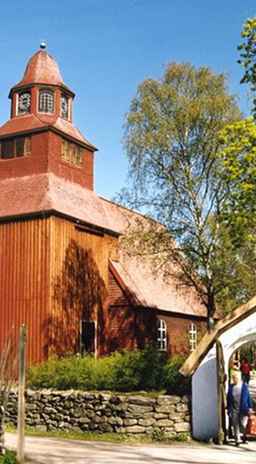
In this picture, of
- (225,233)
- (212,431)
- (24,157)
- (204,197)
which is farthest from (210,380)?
(24,157)

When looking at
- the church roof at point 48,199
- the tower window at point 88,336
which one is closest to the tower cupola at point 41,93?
the church roof at point 48,199

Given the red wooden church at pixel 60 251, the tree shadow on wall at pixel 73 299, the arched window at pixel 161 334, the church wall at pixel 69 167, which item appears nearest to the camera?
the tree shadow on wall at pixel 73 299

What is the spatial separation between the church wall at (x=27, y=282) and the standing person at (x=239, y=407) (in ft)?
38.9

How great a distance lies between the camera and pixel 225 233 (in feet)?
90.4

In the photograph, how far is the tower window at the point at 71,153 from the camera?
31.0m

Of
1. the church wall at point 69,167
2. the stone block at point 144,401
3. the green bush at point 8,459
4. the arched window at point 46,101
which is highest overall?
the arched window at point 46,101

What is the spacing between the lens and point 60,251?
1083 inches

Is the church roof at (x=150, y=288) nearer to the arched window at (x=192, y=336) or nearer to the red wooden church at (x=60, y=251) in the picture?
the red wooden church at (x=60, y=251)

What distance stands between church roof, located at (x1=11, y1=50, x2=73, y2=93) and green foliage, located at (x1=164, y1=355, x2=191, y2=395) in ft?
60.1

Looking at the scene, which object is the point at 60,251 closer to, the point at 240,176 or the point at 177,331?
the point at 240,176

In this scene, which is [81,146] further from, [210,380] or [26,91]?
[210,380]

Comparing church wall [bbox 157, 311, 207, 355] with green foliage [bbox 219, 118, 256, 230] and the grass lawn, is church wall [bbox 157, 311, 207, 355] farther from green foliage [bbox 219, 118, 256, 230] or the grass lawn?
the grass lawn

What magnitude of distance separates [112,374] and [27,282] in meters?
9.31

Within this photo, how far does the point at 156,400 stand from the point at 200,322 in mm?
22323
